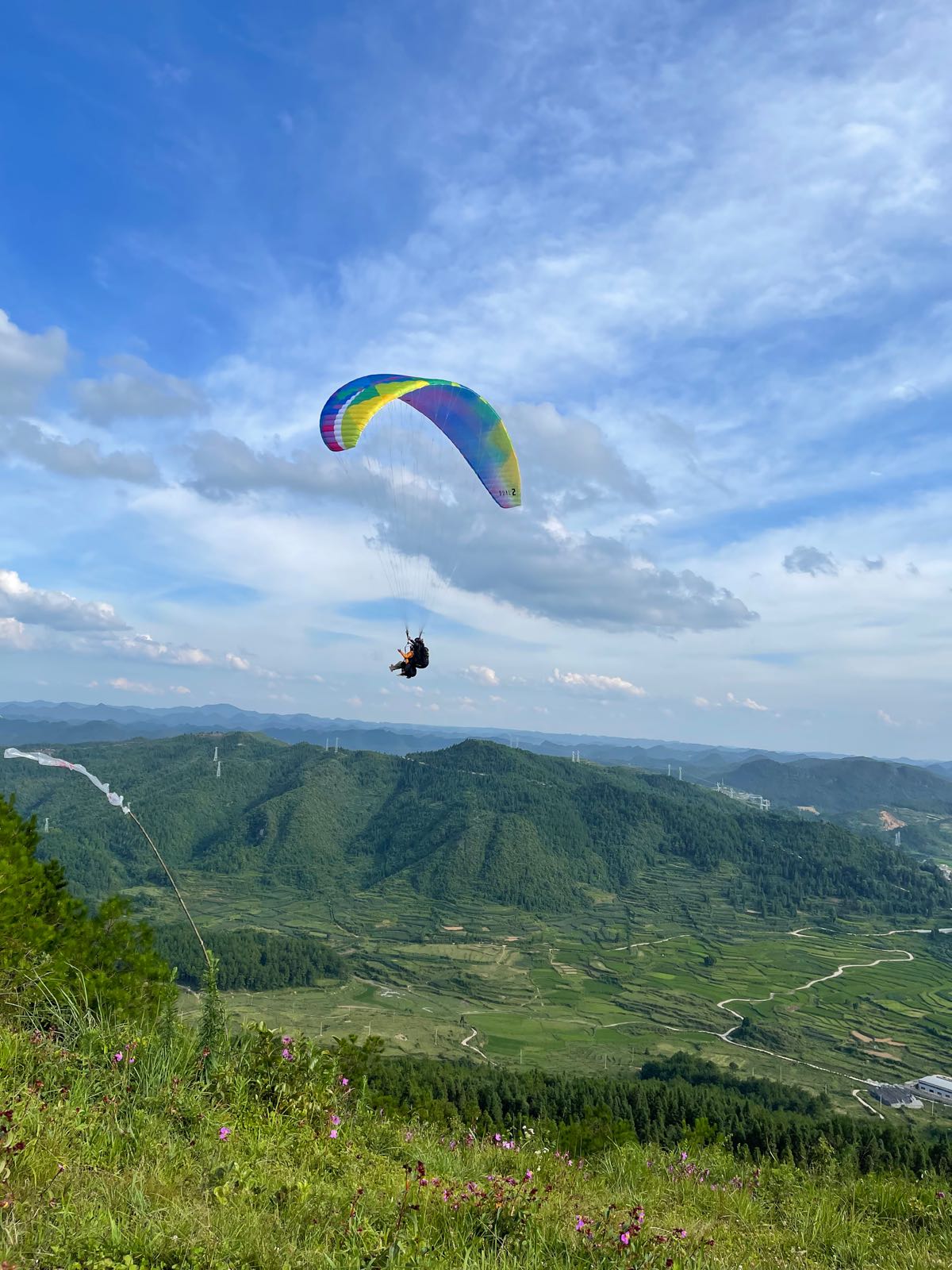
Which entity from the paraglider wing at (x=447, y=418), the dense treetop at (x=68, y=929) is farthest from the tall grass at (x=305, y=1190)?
the paraglider wing at (x=447, y=418)

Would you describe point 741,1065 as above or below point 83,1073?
below

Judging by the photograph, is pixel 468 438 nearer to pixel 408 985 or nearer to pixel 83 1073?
pixel 83 1073

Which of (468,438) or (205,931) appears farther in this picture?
(205,931)

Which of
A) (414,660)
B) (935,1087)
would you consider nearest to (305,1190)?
(414,660)

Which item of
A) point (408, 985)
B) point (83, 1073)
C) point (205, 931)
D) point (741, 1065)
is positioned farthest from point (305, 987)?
point (83, 1073)

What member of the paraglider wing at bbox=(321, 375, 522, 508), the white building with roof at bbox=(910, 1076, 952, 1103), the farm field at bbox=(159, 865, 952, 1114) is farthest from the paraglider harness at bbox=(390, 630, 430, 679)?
the white building with roof at bbox=(910, 1076, 952, 1103)

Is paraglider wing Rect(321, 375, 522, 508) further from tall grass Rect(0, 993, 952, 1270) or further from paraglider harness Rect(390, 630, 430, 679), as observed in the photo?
tall grass Rect(0, 993, 952, 1270)

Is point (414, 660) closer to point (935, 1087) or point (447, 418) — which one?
point (447, 418)
